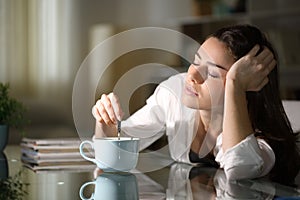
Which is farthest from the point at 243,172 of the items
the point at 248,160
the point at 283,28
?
the point at 283,28

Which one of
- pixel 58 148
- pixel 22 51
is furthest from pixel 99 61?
pixel 58 148

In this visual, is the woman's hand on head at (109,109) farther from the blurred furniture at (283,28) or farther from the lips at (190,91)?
the blurred furniture at (283,28)

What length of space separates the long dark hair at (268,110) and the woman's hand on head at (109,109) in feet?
0.88

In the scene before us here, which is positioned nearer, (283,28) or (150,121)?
(150,121)

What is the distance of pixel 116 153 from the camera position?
A: 113cm

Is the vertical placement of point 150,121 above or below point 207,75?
below

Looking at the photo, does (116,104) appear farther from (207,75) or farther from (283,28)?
(283,28)

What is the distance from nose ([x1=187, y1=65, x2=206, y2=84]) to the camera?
125 centimetres

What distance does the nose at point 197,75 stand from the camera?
125 centimetres

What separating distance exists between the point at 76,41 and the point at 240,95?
339cm

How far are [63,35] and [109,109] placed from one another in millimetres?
3299

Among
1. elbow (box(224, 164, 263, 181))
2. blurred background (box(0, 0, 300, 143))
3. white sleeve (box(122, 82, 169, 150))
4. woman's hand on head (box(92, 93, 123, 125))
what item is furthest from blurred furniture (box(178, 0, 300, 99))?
elbow (box(224, 164, 263, 181))

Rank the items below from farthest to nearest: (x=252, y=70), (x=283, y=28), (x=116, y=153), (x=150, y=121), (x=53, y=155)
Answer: (x=283, y=28), (x=150, y=121), (x=53, y=155), (x=252, y=70), (x=116, y=153)

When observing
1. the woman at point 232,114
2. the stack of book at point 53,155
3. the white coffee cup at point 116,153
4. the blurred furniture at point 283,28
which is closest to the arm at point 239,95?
the woman at point 232,114
